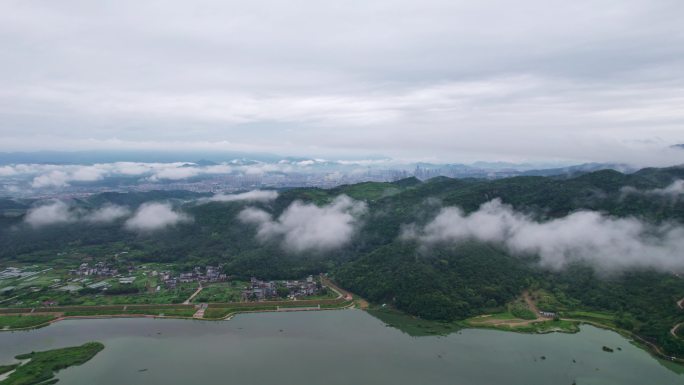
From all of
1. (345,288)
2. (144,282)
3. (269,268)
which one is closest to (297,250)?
(269,268)

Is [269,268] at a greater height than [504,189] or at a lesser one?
lesser

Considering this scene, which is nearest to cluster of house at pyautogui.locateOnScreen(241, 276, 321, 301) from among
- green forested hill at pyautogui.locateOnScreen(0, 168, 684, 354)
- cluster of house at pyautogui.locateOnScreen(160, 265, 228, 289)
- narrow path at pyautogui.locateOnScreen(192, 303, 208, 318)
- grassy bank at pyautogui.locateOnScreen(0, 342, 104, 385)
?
green forested hill at pyautogui.locateOnScreen(0, 168, 684, 354)

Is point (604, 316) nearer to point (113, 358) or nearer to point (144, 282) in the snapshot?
point (113, 358)

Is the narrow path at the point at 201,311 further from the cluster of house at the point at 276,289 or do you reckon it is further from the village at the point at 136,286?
the cluster of house at the point at 276,289

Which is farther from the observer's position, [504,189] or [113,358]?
[504,189]

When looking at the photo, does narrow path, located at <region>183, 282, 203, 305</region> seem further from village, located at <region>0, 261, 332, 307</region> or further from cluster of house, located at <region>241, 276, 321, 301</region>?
cluster of house, located at <region>241, 276, 321, 301</region>

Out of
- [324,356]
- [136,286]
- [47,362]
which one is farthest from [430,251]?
[47,362]

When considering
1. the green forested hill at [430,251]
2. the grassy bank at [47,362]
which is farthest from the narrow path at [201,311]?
the green forested hill at [430,251]

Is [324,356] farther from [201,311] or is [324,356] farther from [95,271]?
[95,271]
